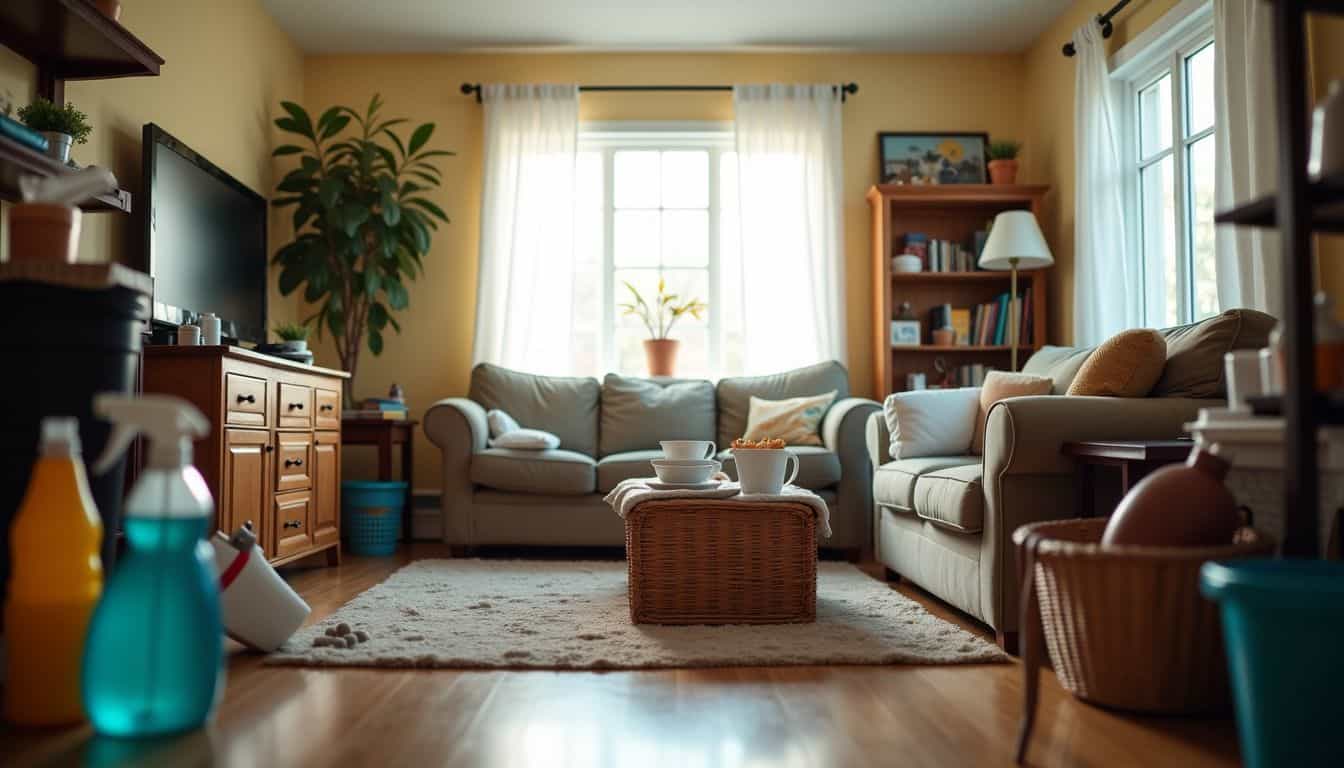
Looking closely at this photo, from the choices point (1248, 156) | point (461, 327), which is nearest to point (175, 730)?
point (1248, 156)

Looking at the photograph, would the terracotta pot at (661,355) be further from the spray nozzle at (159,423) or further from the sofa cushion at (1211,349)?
the spray nozzle at (159,423)

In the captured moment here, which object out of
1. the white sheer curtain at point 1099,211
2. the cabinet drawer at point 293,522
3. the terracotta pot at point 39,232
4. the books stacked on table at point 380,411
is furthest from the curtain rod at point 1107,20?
the terracotta pot at point 39,232

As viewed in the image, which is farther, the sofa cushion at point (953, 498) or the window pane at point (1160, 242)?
the window pane at point (1160, 242)

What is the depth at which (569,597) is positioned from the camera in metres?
3.29

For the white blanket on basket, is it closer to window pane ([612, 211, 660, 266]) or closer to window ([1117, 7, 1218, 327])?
window ([1117, 7, 1218, 327])

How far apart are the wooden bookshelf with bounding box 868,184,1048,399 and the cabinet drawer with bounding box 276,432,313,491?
2.77m

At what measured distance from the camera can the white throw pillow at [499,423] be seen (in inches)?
182

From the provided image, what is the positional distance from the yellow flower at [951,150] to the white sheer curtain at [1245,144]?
188cm

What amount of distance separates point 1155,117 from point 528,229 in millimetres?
3019

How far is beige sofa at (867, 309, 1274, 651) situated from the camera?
260 cm

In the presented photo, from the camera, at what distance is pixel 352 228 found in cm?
A: 480

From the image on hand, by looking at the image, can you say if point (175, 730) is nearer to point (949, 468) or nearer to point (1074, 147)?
point (949, 468)

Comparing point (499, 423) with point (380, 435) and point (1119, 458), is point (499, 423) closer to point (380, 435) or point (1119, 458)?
point (380, 435)

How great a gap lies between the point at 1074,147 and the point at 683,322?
2122 millimetres
